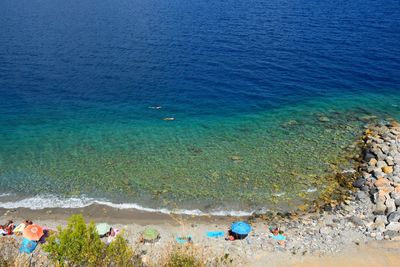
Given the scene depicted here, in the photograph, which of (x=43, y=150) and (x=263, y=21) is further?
(x=263, y=21)

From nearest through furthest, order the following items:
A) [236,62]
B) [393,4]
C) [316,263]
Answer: [316,263] → [236,62] → [393,4]

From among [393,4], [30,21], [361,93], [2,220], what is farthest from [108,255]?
[393,4]

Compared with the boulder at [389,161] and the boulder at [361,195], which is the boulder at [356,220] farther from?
the boulder at [389,161]

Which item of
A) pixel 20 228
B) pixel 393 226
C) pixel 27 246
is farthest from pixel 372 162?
pixel 20 228

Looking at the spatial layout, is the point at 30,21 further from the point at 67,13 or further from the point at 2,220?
the point at 2,220

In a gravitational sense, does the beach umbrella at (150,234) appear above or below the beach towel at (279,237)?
above

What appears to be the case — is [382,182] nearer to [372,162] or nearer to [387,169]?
[387,169]

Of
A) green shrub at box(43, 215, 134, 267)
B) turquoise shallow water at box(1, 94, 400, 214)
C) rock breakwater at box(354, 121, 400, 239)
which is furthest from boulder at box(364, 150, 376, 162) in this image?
green shrub at box(43, 215, 134, 267)

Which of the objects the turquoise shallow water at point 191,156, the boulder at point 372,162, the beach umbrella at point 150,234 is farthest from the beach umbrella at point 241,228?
the boulder at point 372,162
